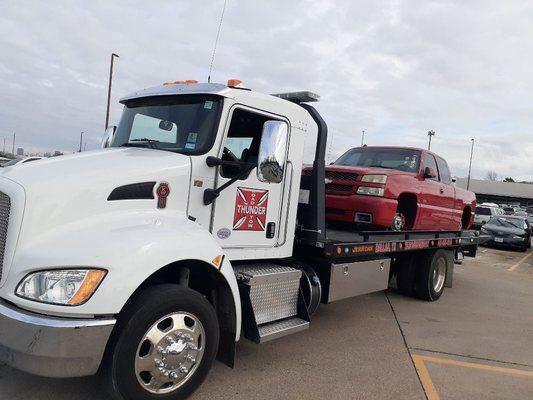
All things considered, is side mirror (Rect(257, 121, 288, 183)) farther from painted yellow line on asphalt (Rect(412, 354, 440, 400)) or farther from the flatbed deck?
painted yellow line on asphalt (Rect(412, 354, 440, 400))

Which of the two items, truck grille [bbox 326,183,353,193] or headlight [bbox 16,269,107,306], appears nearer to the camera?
headlight [bbox 16,269,107,306]

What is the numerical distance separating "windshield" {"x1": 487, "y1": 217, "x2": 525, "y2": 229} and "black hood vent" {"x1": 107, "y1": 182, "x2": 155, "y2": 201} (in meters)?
20.9

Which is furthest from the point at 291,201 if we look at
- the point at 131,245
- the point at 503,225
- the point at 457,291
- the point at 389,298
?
the point at 503,225

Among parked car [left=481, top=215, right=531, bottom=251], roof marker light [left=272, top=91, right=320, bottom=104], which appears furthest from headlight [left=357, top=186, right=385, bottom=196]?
parked car [left=481, top=215, right=531, bottom=251]

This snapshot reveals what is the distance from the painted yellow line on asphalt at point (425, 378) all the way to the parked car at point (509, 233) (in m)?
16.2

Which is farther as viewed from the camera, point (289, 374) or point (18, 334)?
point (289, 374)

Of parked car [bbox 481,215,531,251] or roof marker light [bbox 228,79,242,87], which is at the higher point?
roof marker light [bbox 228,79,242,87]

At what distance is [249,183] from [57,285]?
77.2 inches

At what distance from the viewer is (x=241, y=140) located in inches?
Result: 179

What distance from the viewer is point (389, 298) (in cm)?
834

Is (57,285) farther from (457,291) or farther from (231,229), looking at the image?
→ (457,291)

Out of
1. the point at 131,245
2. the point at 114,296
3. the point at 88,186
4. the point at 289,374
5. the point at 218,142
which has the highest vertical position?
the point at 218,142

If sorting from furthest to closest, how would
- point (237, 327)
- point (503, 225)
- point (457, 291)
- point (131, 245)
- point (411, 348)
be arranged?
point (503, 225) < point (457, 291) < point (411, 348) < point (237, 327) < point (131, 245)

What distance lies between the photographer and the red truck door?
25.5 ft
